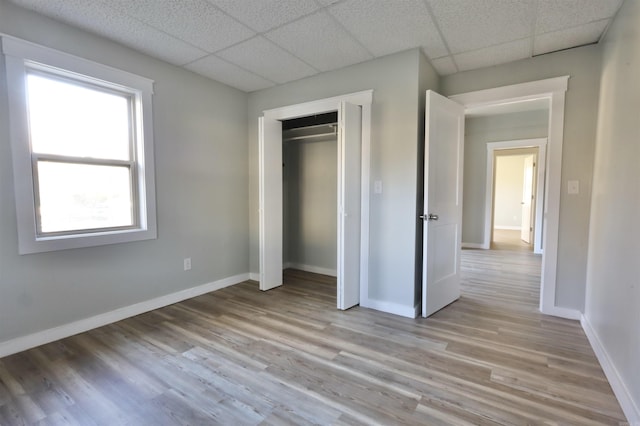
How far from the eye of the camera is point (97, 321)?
8.53ft

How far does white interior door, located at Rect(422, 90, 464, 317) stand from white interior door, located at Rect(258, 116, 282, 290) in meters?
1.80

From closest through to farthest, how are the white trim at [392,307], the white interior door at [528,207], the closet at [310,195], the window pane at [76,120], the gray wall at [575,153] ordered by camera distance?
the window pane at [76,120], the gray wall at [575,153], the white trim at [392,307], the closet at [310,195], the white interior door at [528,207]

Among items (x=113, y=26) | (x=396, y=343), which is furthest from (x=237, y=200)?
(x=396, y=343)

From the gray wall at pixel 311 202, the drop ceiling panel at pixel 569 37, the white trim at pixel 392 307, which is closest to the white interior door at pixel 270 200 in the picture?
the gray wall at pixel 311 202

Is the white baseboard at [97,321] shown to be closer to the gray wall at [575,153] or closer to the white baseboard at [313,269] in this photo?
the white baseboard at [313,269]

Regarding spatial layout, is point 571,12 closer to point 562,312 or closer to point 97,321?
point 562,312

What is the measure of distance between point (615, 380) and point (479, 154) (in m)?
5.36

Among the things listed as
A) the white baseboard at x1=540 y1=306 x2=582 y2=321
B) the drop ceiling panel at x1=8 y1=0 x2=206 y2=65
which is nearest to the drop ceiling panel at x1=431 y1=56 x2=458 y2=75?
the drop ceiling panel at x1=8 y1=0 x2=206 y2=65

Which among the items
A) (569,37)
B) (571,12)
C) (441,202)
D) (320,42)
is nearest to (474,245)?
(441,202)

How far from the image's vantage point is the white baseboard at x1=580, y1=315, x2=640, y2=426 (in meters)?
1.48

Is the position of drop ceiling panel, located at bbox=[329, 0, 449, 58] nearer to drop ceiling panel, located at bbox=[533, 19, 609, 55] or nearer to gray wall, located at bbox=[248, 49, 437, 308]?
gray wall, located at bbox=[248, 49, 437, 308]

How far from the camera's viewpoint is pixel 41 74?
2312 millimetres

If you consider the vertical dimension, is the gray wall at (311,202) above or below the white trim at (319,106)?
below

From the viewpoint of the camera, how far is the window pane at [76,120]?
7.58ft
